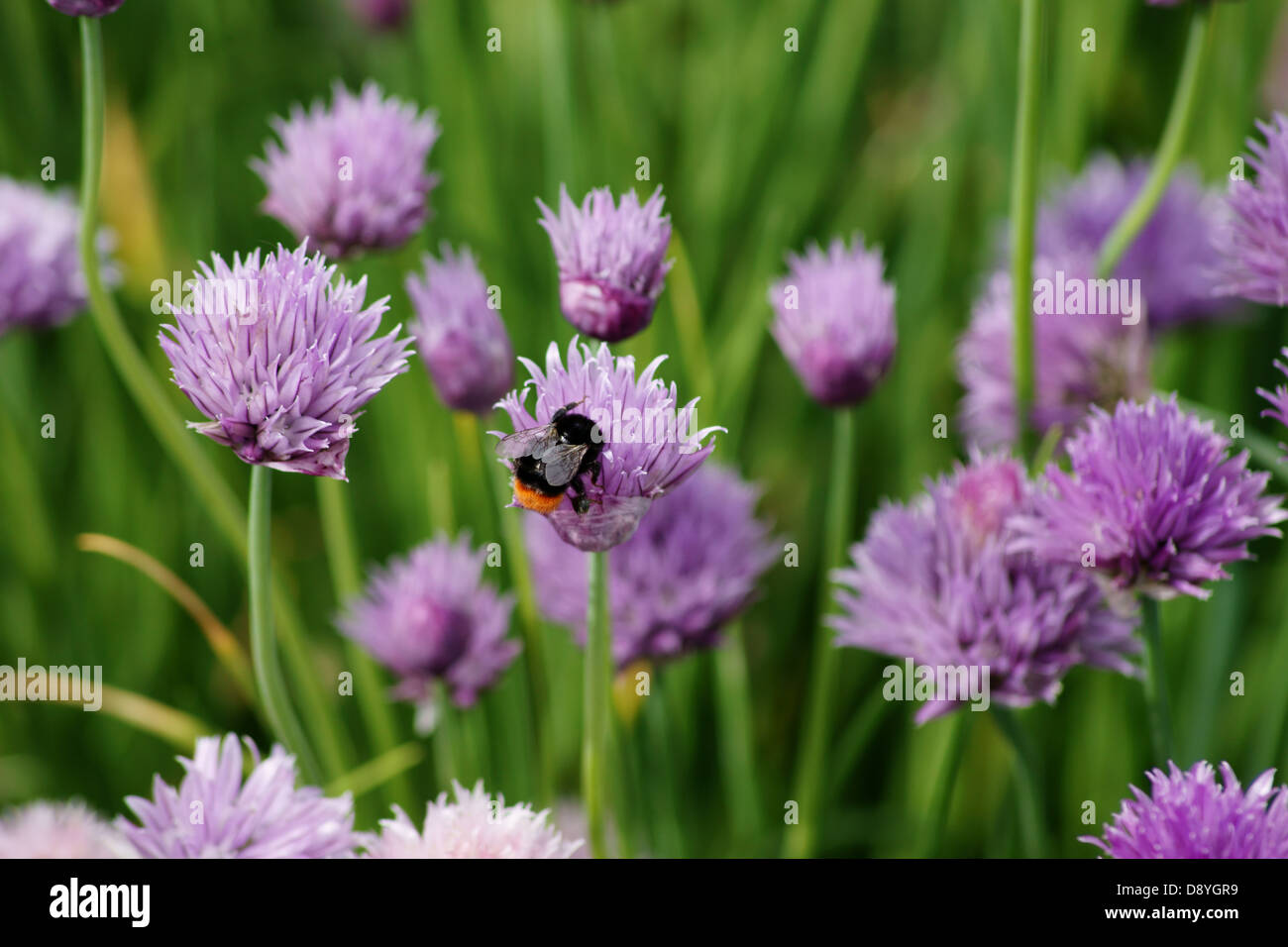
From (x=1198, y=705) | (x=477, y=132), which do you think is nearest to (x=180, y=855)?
(x=1198, y=705)

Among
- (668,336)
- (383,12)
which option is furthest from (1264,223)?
(383,12)

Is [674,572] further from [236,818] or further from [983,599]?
[236,818]

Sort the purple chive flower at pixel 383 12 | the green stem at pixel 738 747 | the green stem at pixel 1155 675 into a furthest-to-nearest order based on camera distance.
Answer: the purple chive flower at pixel 383 12, the green stem at pixel 738 747, the green stem at pixel 1155 675

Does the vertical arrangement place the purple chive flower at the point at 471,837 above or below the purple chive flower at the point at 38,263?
below

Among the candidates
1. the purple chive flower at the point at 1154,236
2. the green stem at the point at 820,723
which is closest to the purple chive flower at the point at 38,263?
the green stem at the point at 820,723

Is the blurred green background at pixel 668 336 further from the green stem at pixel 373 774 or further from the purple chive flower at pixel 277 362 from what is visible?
the purple chive flower at pixel 277 362
